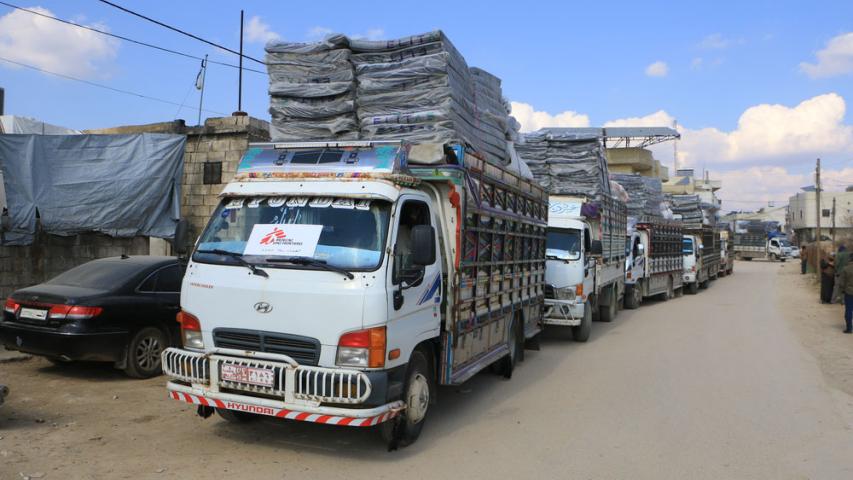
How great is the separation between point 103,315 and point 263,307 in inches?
133

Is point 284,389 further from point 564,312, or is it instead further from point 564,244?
point 564,244

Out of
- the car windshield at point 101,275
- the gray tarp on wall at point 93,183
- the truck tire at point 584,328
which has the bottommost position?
the truck tire at point 584,328

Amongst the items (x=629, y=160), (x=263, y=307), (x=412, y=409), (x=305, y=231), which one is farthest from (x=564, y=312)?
(x=629, y=160)

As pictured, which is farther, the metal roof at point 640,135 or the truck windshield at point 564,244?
the metal roof at point 640,135

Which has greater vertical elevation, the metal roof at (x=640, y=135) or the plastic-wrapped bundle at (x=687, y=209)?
the metal roof at (x=640, y=135)

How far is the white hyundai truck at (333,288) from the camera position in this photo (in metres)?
4.98

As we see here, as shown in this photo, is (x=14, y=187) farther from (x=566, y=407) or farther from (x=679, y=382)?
(x=679, y=382)

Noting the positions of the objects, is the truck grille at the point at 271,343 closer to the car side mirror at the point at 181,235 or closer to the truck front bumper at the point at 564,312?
the car side mirror at the point at 181,235

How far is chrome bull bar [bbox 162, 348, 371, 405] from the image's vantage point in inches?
191

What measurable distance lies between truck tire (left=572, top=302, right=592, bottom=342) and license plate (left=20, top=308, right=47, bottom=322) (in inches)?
338

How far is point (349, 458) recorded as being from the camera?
543cm

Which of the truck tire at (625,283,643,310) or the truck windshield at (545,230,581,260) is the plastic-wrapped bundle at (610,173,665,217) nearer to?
the truck tire at (625,283,643,310)

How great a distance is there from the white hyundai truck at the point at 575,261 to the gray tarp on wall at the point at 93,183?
7.05 meters

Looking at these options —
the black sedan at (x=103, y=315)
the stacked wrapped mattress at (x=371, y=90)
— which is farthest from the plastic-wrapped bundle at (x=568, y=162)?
the black sedan at (x=103, y=315)
